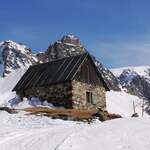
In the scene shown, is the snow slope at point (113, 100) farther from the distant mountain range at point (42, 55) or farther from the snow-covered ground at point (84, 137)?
the snow-covered ground at point (84, 137)

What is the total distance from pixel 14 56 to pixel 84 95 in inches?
4674

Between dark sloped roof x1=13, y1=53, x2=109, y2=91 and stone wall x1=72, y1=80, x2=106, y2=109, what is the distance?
1.25 meters

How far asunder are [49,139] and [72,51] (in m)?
138

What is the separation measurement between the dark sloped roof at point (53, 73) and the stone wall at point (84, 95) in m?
1.25

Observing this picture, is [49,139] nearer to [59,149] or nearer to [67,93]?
[59,149]

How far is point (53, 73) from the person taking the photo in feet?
137

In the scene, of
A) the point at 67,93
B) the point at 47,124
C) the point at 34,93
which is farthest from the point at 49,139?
the point at 34,93

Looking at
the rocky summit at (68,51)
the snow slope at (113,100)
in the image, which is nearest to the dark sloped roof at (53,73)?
the snow slope at (113,100)

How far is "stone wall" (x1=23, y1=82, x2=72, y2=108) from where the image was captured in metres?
38.8

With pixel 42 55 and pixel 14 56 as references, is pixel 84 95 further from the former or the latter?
pixel 14 56

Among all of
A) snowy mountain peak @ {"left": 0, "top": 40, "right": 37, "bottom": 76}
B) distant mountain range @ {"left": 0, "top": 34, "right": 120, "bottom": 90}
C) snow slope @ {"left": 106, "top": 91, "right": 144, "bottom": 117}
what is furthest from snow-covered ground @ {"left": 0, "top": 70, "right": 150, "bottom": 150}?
snowy mountain peak @ {"left": 0, "top": 40, "right": 37, "bottom": 76}

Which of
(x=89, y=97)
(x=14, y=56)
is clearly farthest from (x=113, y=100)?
(x=14, y=56)

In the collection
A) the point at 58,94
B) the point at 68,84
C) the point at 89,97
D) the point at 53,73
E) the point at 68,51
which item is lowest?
the point at 89,97

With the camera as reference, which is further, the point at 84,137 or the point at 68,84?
the point at 68,84
